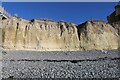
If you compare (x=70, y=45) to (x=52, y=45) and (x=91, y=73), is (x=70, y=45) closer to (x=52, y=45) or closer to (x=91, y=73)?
(x=52, y=45)

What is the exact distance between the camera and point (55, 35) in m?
36.3

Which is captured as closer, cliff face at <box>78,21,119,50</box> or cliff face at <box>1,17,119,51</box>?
cliff face at <box>1,17,119,51</box>

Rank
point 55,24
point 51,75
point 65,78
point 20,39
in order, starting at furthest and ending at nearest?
point 55,24, point 20,39, point 51,75, point 65,78

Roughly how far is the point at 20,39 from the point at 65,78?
25.6 m

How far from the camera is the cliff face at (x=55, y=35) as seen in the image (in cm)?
3484

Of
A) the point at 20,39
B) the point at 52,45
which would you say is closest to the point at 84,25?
the point at 52,45

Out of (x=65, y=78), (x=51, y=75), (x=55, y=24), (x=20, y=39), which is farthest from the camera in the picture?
(x=55, y=24)

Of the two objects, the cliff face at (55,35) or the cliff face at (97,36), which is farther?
the cliff face at (97,36)

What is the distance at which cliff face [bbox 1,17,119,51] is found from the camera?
34.8m

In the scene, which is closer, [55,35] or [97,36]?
[55,35]

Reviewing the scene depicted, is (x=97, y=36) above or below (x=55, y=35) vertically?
below

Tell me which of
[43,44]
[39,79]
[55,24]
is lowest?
[39,79]

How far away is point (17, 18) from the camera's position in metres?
37.2

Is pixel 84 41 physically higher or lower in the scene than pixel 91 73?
higher
